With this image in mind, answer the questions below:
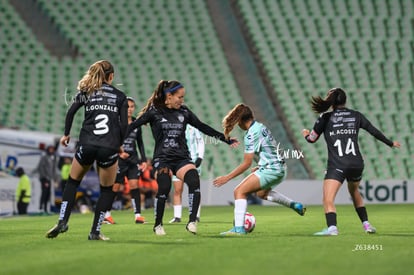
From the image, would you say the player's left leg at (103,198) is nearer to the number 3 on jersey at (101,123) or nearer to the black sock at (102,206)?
the black sock at (102,206)

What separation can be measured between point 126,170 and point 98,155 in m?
6.75

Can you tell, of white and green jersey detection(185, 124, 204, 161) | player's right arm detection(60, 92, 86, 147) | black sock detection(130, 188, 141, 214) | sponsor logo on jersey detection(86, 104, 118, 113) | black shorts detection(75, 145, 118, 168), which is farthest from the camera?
white and green jersey detection(185, 124, 204, 161)

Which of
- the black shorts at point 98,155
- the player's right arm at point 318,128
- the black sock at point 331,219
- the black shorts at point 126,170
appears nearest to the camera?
the black shorts at point 98,155

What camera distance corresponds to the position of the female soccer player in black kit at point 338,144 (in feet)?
37.8

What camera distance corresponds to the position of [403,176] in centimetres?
2956

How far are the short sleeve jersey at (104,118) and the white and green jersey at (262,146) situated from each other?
2.13 metres

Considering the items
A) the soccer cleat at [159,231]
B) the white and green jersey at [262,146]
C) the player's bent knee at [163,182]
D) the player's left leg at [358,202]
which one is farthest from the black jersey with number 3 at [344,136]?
the soccer cleat at [159,231]

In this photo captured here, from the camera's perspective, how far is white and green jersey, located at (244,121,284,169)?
39.1 ft

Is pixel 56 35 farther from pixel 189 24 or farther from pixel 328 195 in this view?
pixel 328 195

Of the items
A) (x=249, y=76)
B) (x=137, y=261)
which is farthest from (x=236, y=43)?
(x=137, y=261)

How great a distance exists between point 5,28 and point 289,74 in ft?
35.0

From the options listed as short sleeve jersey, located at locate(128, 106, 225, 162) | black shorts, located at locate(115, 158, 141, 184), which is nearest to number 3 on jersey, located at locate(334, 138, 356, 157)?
short sleeve jersey, located at locate(128, 106, 225, 162)

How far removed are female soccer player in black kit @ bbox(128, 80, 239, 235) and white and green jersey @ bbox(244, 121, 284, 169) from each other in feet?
1.21

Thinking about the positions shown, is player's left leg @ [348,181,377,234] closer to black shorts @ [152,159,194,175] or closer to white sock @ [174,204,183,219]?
black shorts @ [152,159,194,175]
